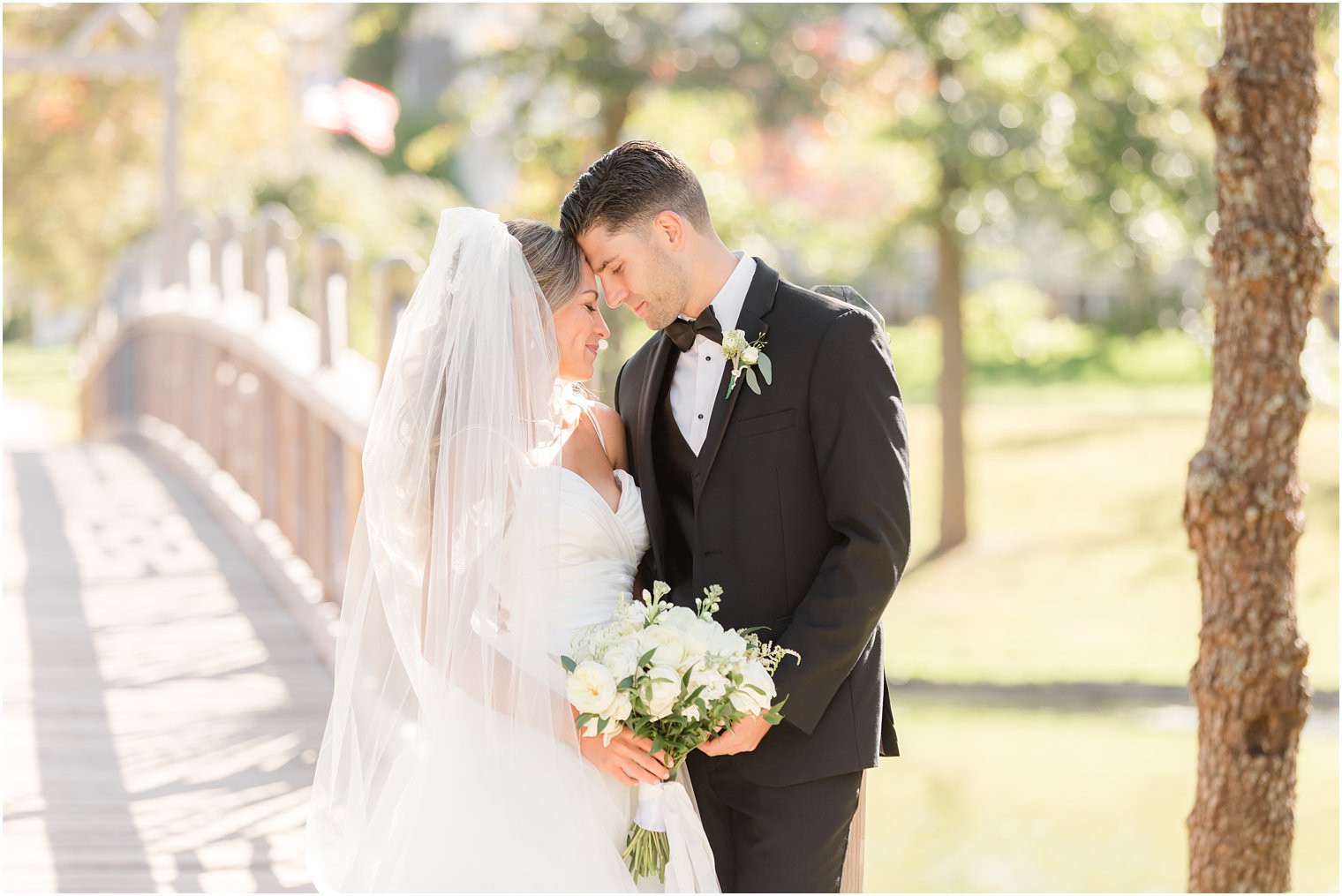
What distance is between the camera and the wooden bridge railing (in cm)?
630

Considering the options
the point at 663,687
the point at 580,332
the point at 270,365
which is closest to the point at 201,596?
the point at 270,365

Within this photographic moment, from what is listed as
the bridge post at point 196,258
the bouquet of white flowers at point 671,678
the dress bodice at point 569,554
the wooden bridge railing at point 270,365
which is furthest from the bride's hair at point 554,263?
the bridge post at point 196,258

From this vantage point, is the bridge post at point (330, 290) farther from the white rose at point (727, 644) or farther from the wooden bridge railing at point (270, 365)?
the white rose at point (727, 644)

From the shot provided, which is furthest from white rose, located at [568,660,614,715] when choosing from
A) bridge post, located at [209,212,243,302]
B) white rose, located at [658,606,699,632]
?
bridge post, located at [209,212,243,302]

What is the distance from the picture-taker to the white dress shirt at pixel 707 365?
3021 millimetres

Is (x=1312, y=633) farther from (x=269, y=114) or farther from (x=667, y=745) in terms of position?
(x=269, y=114)

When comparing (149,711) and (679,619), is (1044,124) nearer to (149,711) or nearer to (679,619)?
(149,711)

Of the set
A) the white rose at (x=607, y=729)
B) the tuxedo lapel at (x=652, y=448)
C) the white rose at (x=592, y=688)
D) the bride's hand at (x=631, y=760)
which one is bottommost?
the bride's hand at (x=631, y=760)

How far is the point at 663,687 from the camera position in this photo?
259 centimetres

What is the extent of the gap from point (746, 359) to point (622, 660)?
654mm

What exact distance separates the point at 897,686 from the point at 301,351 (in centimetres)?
650

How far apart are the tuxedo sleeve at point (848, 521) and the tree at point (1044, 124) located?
10.5m

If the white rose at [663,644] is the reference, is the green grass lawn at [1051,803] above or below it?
below

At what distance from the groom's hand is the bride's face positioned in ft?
2.86
